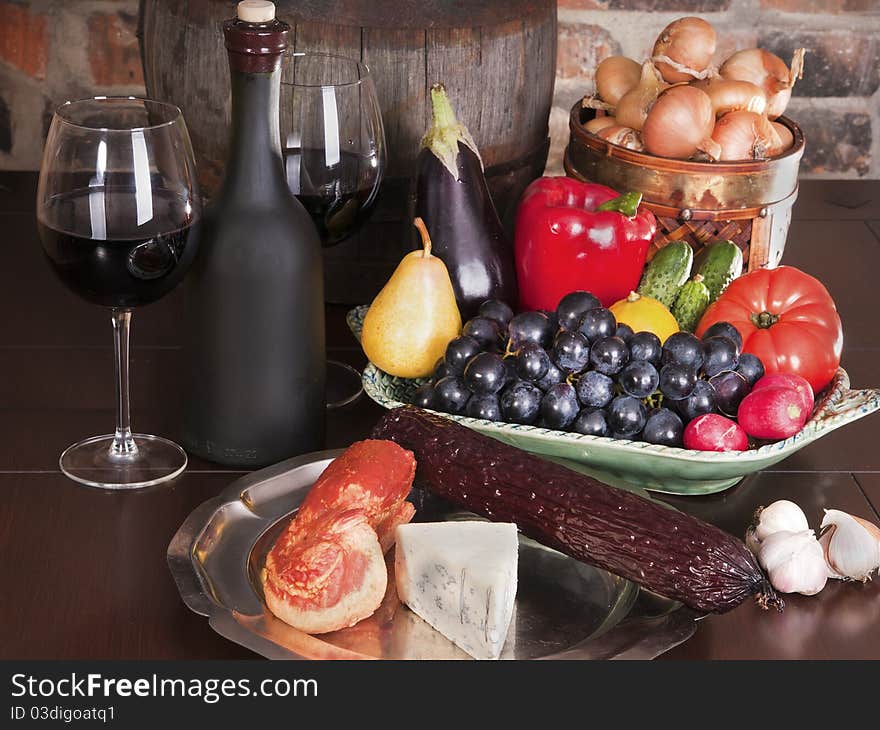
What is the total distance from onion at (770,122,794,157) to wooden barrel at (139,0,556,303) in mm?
211

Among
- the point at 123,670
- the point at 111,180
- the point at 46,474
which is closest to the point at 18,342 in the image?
the point at 46,474

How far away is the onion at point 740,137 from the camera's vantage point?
1.07 metres

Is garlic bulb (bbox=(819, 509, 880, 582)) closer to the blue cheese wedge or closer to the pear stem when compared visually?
the blue cheese wedge

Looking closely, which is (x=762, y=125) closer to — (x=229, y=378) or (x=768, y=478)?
(x=768, y=478)

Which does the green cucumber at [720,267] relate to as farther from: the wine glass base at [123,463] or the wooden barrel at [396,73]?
the wine glass base at [123,463]

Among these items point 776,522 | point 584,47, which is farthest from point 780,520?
point 584,47

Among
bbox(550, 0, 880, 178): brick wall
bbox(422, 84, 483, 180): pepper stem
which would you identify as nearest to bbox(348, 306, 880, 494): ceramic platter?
bbox(422, 84, 483, 180): pepper stem

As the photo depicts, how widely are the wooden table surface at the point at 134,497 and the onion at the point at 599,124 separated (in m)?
0.28

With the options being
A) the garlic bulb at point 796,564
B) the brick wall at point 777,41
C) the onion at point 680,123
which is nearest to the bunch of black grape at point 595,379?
the garlic bulb at point 796,564

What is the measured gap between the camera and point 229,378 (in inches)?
33.6

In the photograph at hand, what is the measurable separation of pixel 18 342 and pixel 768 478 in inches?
24.2

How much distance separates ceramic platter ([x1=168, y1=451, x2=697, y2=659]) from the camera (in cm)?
68

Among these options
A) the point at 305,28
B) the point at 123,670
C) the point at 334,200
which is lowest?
the point at 123,670

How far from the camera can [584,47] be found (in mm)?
1727
